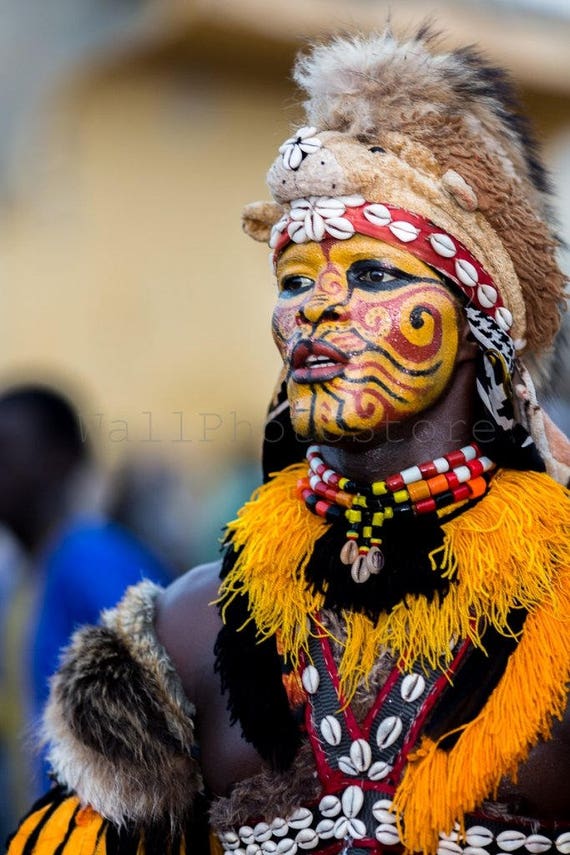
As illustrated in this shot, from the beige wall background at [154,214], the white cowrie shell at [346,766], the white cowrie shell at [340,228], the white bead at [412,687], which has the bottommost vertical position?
the white cowrie shell at [346,766]

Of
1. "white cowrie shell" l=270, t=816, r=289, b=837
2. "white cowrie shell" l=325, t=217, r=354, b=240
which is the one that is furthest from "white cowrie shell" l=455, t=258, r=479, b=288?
"white cowrie shell" l=270, t=816, r=289, b=837

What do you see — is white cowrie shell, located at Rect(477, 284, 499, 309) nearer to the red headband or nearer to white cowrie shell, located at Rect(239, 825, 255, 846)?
the red headband

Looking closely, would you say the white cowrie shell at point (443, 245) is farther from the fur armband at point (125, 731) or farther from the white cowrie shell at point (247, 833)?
the white cowrie shell at point (247, 833)

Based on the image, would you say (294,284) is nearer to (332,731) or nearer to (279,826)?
(332,731)

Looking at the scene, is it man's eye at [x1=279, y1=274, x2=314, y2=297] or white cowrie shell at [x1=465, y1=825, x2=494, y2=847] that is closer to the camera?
white cowrie shell at [x1=465, y1=825, x2=494, y2=847]

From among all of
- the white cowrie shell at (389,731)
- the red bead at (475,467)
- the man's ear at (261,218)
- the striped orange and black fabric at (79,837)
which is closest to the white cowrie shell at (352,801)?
the white cowrie shell at (389,731)

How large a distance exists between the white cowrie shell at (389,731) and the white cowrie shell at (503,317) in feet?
2.95

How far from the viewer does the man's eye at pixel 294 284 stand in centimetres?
263

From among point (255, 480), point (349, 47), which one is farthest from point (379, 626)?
point (255, 480)

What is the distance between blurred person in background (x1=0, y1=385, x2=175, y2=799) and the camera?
4.11 metres

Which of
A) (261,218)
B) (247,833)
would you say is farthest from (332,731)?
(261,218)

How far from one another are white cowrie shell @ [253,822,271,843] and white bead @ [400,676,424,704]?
43cm

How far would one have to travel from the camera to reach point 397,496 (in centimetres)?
259

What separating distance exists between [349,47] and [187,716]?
1627 millimetres
